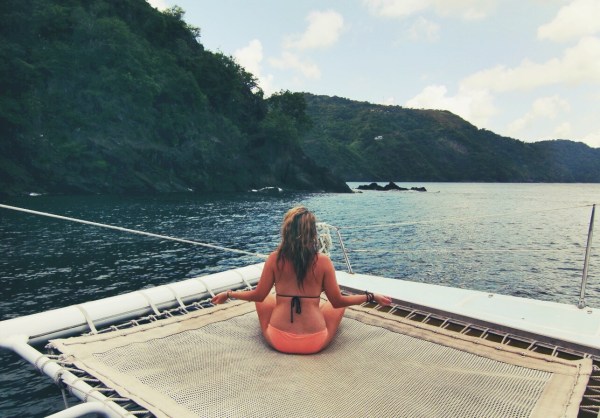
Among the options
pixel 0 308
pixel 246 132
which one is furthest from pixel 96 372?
pixel 246 132

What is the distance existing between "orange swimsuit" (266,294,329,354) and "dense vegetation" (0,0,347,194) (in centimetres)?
5116

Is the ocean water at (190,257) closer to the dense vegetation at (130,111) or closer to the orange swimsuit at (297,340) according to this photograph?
the orange swimsuit at (297,340)

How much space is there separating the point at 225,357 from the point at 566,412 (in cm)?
291

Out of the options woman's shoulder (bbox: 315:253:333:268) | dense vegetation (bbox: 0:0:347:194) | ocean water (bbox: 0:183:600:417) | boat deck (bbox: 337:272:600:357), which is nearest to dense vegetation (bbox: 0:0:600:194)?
dense vegetation (bbox: 0:0:347:194)

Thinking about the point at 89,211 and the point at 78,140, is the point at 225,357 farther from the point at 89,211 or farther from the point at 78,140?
the point at 78,140

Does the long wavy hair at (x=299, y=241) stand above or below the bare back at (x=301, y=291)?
above

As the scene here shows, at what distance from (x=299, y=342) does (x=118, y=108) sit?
6284cm

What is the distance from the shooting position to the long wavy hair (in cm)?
395

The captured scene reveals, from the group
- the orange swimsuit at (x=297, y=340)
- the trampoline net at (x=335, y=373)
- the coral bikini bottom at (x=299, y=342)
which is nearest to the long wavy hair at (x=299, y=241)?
the orange swimsuit at (x=297, y=340)

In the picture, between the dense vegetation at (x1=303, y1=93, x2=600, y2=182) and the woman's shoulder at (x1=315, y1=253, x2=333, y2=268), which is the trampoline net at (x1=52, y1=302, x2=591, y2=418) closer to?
the woman's shoulder at (x1=315, y1=253, x2=333, y2=268)

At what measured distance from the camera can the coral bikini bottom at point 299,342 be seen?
13.4ft

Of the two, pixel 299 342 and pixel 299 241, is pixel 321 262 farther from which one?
pixel 299 342

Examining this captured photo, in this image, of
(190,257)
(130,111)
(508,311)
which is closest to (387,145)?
(130,111)

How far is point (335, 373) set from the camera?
144 inches
